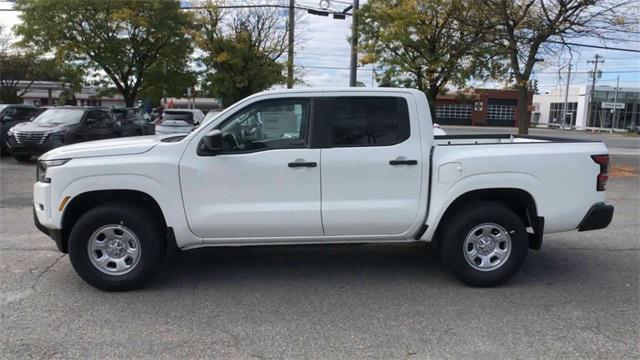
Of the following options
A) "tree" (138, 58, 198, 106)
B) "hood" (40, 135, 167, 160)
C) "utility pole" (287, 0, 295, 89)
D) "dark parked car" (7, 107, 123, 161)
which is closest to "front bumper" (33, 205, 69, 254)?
"hood" (40, 135, 167, 160)

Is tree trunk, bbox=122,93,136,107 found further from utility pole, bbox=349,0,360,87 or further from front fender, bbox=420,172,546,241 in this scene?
front fender, bbox=420,172,546,241

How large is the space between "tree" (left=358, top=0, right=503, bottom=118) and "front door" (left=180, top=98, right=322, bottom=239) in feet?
39.8

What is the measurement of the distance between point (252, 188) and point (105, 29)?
71.9 feet

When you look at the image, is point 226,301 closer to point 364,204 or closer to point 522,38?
point 364,204

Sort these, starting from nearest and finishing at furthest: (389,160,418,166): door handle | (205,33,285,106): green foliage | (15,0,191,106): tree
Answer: (389,160,418,166): door handle
(15,0,191,106): tree
(205,33,285,106): green foliage

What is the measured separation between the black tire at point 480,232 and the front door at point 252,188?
128 centimetres

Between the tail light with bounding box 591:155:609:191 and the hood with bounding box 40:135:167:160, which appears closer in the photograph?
the hood with bounding box 40:135:167:160

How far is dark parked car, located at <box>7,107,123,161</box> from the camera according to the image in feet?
48.3

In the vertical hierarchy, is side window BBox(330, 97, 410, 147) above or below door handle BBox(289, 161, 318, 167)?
above

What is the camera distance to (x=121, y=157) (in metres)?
4.95

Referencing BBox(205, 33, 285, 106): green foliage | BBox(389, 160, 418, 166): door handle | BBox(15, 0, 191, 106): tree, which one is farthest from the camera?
BBox(205, 33, 285, 106): green foliage

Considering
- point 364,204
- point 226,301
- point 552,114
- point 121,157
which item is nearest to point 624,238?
point 364,204

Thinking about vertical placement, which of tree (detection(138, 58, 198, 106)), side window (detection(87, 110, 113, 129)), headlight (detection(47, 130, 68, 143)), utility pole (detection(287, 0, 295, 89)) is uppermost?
utility pole (detection(287, 0, 295, 89))

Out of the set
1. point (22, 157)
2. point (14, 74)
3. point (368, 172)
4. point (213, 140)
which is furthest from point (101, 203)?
point (14, 74)
